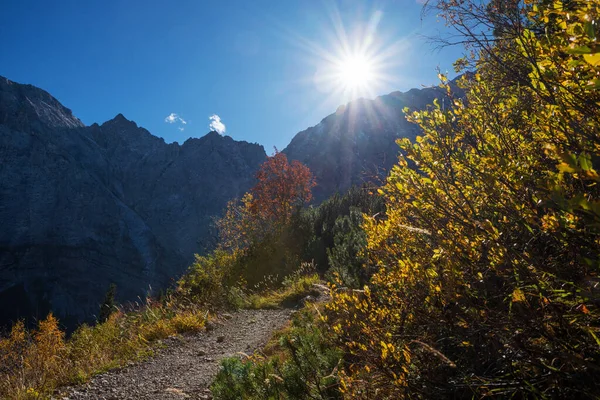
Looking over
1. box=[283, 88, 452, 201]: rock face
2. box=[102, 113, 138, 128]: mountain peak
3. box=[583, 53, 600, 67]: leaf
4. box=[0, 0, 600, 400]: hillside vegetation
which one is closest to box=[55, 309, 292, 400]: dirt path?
box=[0, 0, 600, 400]: hillside vegetation

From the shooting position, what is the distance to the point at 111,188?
13262 cm

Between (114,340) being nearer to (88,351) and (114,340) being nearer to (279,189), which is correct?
(88,351)

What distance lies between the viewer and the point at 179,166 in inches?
5989

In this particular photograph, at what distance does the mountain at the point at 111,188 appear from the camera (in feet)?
319

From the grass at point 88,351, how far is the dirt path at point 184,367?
311 mm

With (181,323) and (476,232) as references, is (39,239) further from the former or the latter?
(476,232)

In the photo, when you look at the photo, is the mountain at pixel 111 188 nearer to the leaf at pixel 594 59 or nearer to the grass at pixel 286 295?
the grass at pixel 286 295

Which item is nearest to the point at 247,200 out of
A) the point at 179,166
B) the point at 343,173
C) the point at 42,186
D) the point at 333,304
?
the point at 333,304

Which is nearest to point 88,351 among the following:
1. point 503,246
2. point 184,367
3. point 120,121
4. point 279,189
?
point 184,367

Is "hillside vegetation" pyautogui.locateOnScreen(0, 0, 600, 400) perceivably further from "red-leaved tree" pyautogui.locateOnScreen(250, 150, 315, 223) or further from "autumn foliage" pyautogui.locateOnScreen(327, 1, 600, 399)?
"red-leaved tree" pyautogui.locateOnScreen(250, 150, 315, 223)

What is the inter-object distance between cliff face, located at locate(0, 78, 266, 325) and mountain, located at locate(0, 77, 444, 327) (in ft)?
1.15

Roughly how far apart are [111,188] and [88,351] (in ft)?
475

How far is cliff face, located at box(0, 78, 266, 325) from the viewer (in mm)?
96375

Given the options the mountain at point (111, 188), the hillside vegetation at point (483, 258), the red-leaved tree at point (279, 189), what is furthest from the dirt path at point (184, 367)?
the mountain at point (111, 188)
